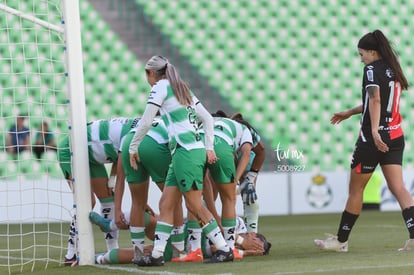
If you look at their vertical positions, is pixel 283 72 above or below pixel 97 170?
above

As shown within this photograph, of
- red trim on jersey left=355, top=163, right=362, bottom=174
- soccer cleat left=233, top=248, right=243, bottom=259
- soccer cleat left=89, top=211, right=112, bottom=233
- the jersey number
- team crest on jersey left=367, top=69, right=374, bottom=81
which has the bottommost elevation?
soccer cleat left=233, top=248, right=243, bottom=259

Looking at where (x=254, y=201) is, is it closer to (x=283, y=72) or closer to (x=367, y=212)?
(x=367, y=212)

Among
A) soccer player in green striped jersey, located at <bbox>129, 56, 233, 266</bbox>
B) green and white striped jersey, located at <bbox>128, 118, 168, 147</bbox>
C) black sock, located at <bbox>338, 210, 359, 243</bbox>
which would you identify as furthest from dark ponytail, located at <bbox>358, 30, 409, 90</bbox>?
green and white striped jersey, located at <bbox>128, 118, 168, 147</bbox>

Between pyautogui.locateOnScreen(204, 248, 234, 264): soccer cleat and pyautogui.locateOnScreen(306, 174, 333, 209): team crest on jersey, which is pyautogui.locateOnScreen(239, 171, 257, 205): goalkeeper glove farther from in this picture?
pyautogui.locateOnScreen(306, 174, 333, 209): team crest on jersey

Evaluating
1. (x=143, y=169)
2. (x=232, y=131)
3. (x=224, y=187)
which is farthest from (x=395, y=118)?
(x=143, y=169)

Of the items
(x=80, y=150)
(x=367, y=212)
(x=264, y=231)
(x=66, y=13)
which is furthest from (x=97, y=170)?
(x=367, y=212)

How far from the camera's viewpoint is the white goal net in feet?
26.3

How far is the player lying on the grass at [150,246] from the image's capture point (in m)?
7.60

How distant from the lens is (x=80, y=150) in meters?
7.60

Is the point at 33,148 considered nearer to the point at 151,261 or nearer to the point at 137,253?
the point at 137,253

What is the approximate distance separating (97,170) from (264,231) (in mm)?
4575

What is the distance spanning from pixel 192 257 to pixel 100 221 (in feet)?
2.76

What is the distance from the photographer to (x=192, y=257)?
759 centimetres

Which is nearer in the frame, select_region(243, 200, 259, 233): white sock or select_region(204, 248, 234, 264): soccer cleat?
select_region(204, 248, 234, 264): soccer cleat
